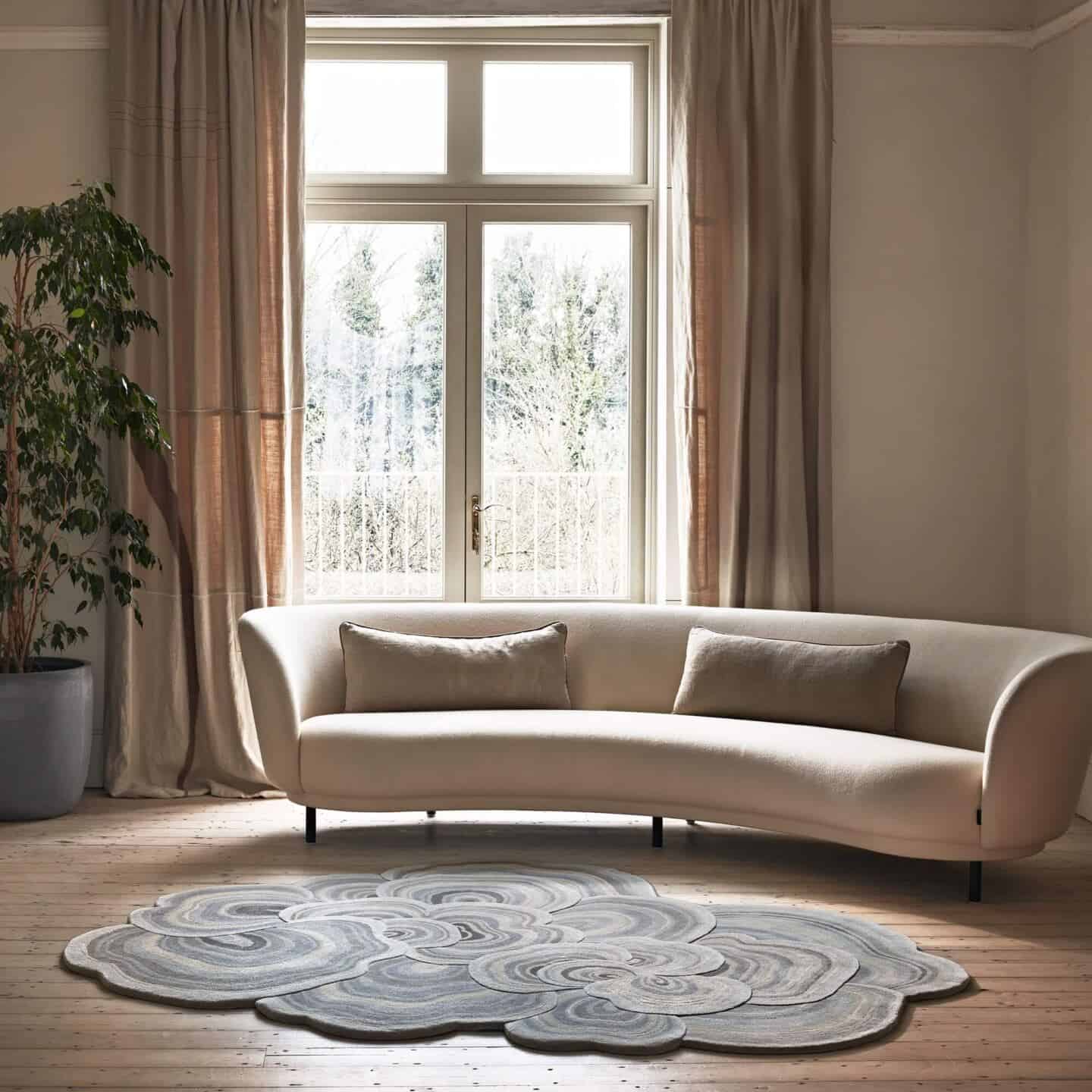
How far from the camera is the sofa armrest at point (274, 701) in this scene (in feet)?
14.0

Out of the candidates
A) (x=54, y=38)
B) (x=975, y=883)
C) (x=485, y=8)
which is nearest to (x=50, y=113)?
(x=54, y=38)

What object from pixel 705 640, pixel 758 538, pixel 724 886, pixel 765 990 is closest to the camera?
pixel 765 990

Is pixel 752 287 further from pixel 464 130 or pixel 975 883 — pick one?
pixel 975 883

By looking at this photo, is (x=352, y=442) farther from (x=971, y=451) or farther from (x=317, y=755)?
(x=971, y=451)

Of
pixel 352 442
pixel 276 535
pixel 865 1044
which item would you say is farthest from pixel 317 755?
pixel 865 1044

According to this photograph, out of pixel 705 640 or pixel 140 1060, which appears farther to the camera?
pixel 705 640

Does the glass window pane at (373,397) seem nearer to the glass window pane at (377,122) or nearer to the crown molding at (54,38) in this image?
the glass window pane at (377,122)

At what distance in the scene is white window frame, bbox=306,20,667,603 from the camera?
5312 millimetres

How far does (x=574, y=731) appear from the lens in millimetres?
4207

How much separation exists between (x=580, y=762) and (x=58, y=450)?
215 cm

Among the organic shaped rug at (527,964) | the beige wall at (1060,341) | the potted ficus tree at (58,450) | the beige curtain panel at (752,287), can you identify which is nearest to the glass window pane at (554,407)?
the beige curtain panel at (752,287)

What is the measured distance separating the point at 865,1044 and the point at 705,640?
1.96 m

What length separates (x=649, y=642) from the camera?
4.75 meters

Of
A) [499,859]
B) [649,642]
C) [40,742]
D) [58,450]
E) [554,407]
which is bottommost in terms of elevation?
[499,859]
